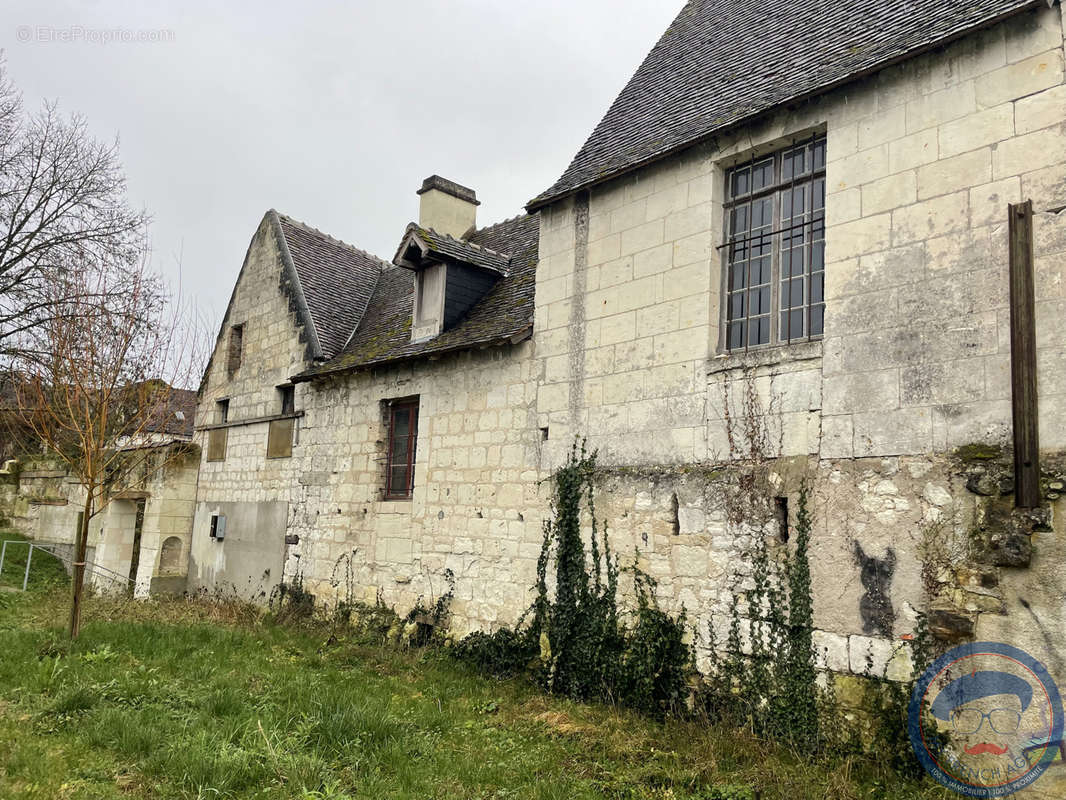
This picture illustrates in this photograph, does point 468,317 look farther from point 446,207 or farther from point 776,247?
point 776,247

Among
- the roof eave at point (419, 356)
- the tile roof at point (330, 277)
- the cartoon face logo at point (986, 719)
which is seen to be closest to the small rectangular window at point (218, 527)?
the roof eave at point (419, 356)

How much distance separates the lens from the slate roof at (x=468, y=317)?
8742 mm

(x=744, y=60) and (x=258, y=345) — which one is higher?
(x=744, y=60)

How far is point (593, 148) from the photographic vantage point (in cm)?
841

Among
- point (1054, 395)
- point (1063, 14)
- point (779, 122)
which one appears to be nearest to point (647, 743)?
point (1054, 395)

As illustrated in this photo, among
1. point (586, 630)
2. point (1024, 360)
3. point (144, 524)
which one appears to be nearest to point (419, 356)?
point (586, 630)

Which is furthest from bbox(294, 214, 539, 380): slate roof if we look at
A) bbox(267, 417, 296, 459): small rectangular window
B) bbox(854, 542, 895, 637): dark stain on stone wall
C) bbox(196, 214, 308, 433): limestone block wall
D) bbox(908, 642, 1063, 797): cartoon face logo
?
bbox(908, 642, 1063, 797): cartoon face logo

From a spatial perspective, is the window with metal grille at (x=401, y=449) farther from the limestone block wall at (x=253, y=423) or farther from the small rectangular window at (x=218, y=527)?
the small rectangular window at (x=218, y=527)

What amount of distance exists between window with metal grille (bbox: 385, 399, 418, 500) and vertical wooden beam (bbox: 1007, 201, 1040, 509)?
264 inches

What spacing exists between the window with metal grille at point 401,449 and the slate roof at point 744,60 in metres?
3.28

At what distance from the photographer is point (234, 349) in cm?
1362

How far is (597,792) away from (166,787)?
2.55 metres

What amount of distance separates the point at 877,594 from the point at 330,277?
10.8m

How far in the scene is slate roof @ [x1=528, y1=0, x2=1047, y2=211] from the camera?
18.8ft
